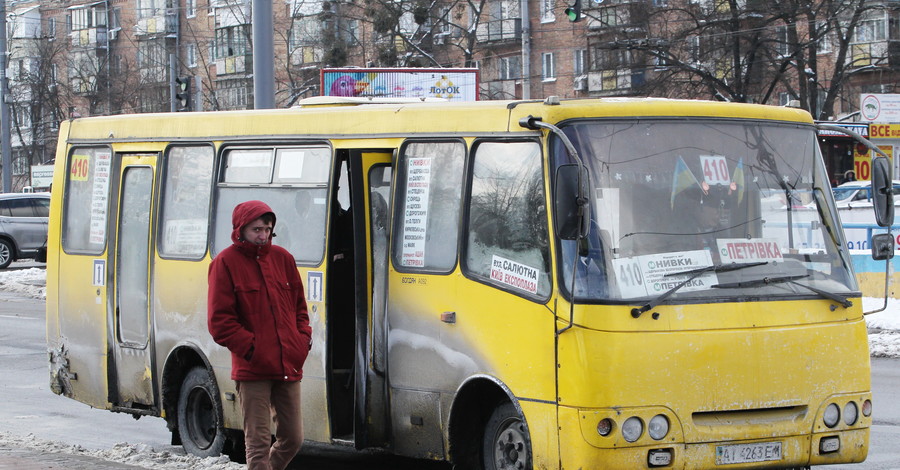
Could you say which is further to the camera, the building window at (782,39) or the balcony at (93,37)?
the balcony at (93,37)

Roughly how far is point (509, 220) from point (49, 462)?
10.7 feet

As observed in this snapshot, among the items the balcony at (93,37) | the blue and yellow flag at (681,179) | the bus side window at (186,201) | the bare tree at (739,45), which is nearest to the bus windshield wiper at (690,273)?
the blue and yellow flag at (681,179)

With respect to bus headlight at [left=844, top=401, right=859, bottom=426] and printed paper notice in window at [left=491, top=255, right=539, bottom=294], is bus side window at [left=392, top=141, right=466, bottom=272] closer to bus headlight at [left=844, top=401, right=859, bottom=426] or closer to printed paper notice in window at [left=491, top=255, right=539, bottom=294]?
printed paper notice in window at [left=491, top=255, right=539, bottom=294]

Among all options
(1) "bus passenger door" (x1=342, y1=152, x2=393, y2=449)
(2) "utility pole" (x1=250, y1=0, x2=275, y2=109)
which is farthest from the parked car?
(1) "bus passenger door" (x1=342, y1=152, x2=393, y2=449)

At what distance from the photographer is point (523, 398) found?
7.20 metres

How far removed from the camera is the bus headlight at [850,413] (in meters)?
7.36

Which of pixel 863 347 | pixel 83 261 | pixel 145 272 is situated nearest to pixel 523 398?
pixel 863 347

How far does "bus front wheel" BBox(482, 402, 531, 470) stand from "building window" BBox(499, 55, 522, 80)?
54.8m

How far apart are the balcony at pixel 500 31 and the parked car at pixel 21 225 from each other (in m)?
29.4

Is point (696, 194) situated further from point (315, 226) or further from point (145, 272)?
point (145, 272)

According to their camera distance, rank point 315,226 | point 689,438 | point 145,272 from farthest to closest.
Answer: point 145,272
point 315,226
point 689,438

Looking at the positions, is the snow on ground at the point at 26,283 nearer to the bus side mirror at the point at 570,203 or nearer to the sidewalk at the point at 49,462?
the sidewalk at the point at 49,462

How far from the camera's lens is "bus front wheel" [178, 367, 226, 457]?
31.1 feet

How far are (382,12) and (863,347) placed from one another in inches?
1729
